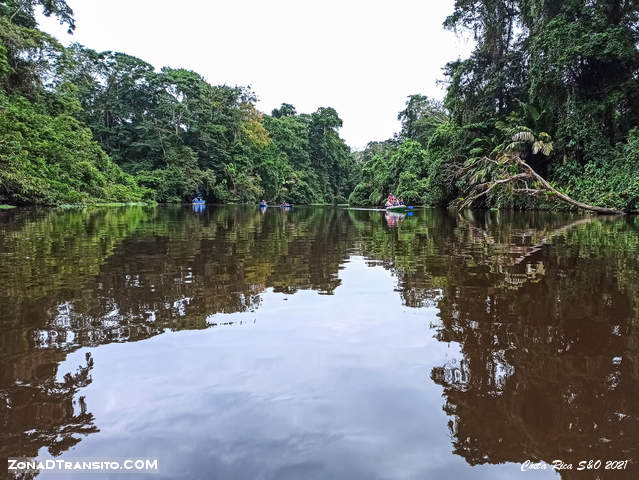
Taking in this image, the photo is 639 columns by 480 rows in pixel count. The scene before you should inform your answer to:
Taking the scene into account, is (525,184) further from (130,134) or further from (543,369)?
(130,134)

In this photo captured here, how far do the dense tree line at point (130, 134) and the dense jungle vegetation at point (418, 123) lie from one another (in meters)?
0.12

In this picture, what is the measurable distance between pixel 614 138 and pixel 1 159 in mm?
27094

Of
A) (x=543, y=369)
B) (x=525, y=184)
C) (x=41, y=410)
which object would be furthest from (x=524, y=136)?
(x=41, y=410)

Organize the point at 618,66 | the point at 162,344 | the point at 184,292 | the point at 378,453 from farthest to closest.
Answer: the point at 618,66, the point at 184,292, the point at 162,344, the point at 378,453

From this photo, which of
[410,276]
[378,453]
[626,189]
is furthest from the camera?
[626,189]

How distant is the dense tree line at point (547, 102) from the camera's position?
16.8 metres

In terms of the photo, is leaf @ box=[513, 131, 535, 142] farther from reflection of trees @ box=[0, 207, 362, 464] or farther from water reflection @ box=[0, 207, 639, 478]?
reflection of trees @ box=[0, 207, 362, 464]

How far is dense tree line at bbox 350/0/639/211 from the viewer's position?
16828 mm

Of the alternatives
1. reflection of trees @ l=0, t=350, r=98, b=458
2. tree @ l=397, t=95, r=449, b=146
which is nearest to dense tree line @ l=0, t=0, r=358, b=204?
tree @ l=397, t=95, r=449, b=146

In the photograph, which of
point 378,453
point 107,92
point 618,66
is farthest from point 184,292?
point 107,92

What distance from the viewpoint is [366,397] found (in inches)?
80.4

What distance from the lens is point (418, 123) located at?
156 feet

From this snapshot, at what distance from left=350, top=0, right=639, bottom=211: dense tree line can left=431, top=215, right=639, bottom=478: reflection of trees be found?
382 inches

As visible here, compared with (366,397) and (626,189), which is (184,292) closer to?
(366,397)
